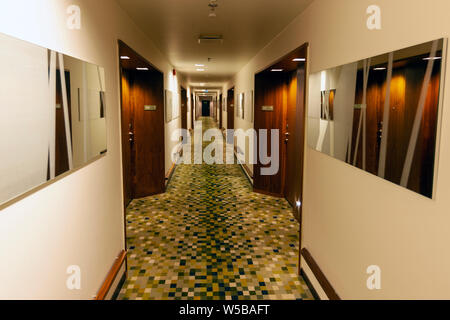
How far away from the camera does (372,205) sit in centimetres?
186

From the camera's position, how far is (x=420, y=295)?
1.41 metres

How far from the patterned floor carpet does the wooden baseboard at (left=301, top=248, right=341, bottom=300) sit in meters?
0.27

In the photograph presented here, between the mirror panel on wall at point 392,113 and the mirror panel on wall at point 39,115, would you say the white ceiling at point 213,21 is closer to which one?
the mirror panel on wall at point 392,113

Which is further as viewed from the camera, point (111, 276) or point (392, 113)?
point (111, 276)

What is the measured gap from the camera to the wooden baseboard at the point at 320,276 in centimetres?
246

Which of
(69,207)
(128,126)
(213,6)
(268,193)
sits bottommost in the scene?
(268,193)

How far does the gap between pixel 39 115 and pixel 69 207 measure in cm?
70

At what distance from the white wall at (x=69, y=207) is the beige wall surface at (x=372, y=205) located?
1.71 m

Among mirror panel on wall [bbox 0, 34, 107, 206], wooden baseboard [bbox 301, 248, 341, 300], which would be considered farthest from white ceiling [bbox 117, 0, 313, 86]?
wooden baseboard [bbox 301, 248, 341, 300]

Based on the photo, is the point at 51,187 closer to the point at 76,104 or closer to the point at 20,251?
the point at 20,251

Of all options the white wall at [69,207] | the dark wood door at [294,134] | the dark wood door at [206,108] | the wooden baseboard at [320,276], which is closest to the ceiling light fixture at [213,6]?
the white wall at [69,207]

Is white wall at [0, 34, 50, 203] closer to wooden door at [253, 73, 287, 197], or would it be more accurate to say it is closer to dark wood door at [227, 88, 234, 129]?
wooden door at [253, 73, 287, 197]

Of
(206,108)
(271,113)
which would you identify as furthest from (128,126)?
(206,108)

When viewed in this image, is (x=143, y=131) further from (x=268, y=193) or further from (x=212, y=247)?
(x=212, y=247)
